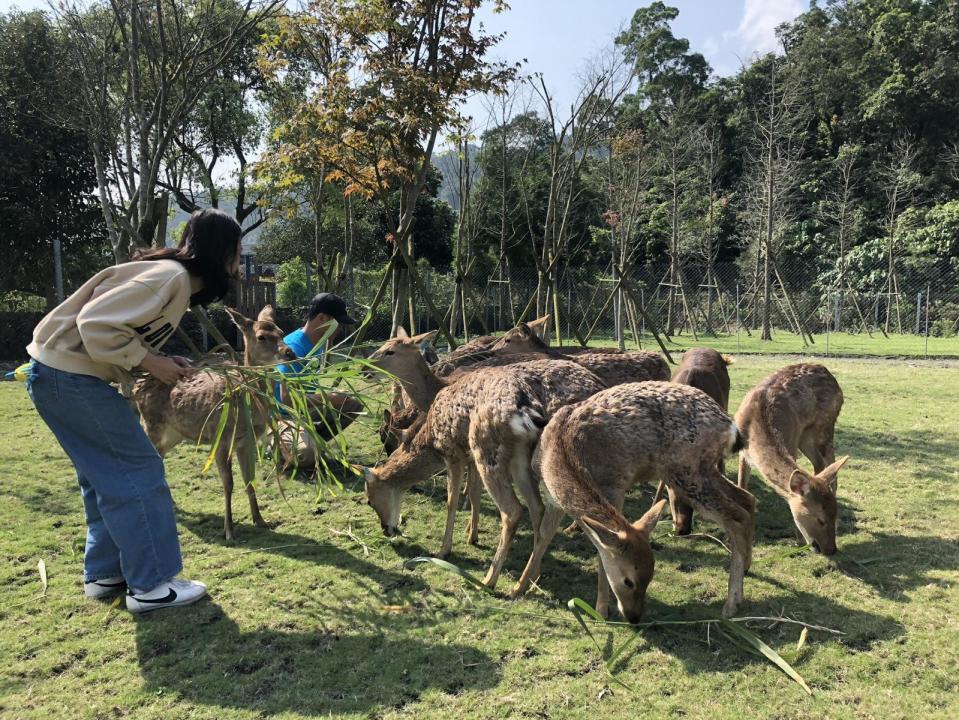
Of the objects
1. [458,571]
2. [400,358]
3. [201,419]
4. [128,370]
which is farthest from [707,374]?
[128,370]

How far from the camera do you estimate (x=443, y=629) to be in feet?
12.3

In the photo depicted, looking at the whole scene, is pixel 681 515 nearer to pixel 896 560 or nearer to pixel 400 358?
pixel 896 560

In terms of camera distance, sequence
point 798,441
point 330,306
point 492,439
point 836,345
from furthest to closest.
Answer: point 836,345, point 330,306, point 798,441, point 492,439

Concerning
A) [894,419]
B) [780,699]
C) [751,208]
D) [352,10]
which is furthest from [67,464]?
[751,208]

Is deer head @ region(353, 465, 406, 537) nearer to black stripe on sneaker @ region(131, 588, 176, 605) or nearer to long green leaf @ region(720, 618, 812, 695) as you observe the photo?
black stripe on sneaker @ region(131, 588, 176, 605)

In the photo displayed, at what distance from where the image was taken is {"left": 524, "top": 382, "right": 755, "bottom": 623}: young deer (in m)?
3.92

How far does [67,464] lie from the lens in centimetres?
677

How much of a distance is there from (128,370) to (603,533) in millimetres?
2646

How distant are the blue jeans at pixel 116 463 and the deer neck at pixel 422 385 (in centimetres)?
264

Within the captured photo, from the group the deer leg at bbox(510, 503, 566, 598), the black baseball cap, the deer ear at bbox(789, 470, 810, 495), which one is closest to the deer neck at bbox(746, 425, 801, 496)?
the deer ear at bbox(789, 470, 810, 495)

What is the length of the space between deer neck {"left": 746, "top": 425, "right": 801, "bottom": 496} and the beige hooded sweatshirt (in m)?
4.14

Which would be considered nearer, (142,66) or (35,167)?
(142,66)

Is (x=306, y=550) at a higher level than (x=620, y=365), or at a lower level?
lower

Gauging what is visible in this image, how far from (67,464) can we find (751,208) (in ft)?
109
